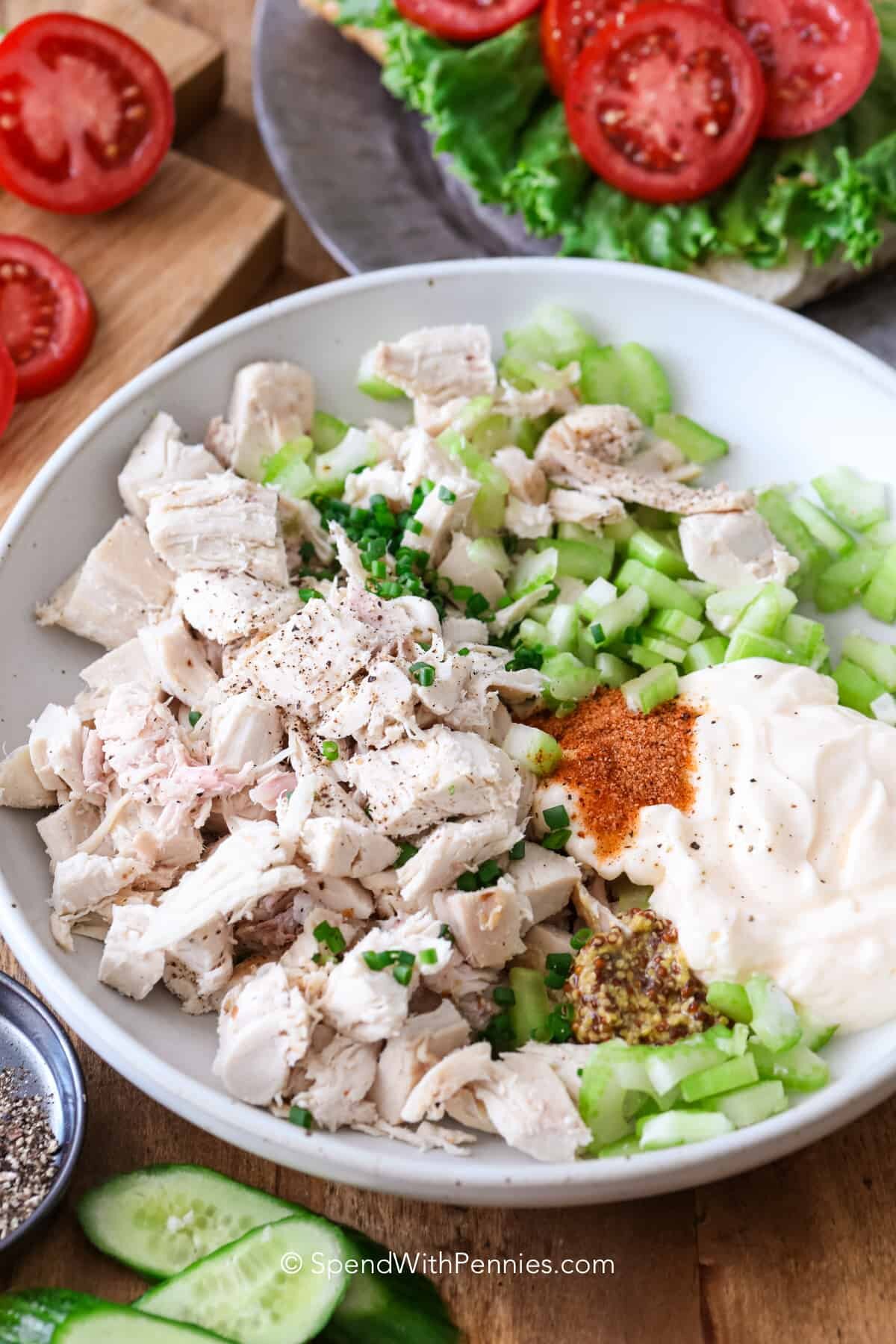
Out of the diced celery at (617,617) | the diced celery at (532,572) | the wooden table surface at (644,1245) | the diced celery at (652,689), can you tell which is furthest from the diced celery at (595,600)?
the wooden table surface at (644,1245)

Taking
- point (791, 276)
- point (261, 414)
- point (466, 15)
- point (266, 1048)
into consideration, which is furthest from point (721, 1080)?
point (466, 15)

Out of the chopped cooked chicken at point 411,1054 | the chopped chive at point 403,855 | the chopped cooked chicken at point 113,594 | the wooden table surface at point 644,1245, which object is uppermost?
the chopped cooked chicken at point 113,594

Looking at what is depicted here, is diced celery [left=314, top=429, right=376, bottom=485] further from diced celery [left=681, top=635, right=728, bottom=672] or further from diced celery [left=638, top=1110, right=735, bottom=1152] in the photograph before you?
diced celery [left=638, top=1110, right=735, bottom=1152]

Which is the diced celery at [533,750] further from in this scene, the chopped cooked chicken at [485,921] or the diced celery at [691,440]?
the diced celery at [691,440]

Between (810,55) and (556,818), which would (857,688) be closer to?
(556,818)

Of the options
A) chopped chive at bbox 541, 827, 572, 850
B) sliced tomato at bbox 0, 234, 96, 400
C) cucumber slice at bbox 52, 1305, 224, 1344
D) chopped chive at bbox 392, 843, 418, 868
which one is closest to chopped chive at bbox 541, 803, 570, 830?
chopped chive at bbox 541, 827, 572, 850

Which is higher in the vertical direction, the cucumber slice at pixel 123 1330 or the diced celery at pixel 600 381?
the diced celery at pixel 600 381

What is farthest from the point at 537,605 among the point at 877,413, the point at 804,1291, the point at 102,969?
the point at 804,1291
